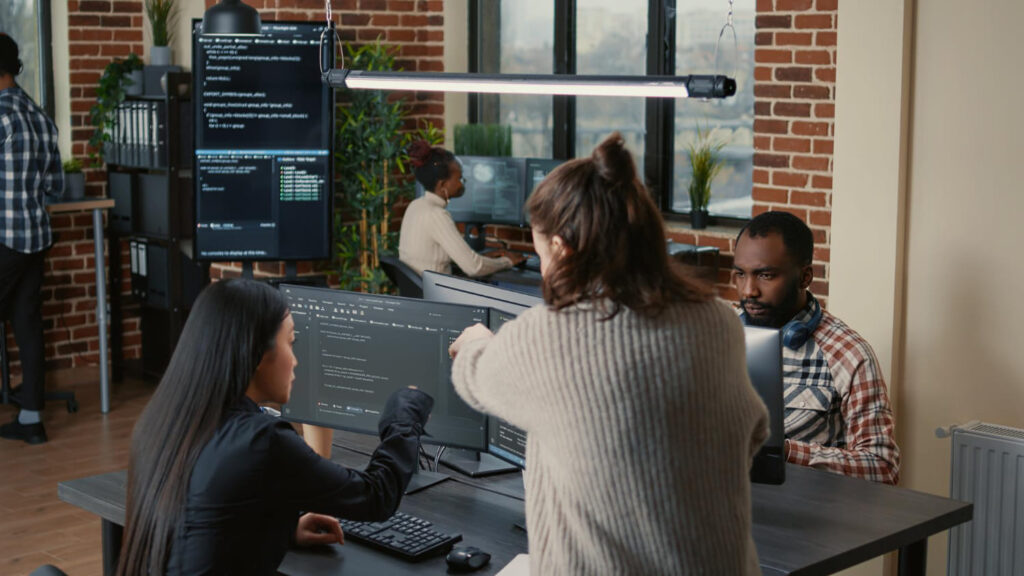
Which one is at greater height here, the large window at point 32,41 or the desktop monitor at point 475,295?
the large window at point 32,41

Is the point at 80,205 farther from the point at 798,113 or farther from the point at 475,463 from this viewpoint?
the point at 475,463

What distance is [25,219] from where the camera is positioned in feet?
17.4

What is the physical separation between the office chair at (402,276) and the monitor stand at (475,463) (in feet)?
7.07

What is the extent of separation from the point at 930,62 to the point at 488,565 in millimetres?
2235

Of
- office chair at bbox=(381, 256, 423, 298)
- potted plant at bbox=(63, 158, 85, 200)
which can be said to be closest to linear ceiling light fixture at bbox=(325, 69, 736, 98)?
office chair at bbox=(381, 256, 423, 298)

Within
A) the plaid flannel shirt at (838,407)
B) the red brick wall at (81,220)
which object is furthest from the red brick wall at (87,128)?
the plaid flannel shirt at (838,407)

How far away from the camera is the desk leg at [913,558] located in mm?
2566

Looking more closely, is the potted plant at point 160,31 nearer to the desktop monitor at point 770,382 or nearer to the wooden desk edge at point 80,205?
the wooden desk edge at point 80,205

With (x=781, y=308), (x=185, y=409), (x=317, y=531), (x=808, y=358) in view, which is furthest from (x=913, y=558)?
(x=185, y=409)

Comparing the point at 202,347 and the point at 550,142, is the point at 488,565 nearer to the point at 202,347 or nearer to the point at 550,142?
the point at 202,347


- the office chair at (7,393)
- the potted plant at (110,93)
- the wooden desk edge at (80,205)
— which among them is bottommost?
the office chair at (7,393)

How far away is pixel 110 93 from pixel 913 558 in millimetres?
4816

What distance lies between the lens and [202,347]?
6.71 feet

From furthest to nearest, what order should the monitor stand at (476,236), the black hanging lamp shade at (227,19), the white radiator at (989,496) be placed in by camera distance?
the monitor stand at (476,236), the black hanging lamp shade at (227,19), the white radiator at (989,496)
